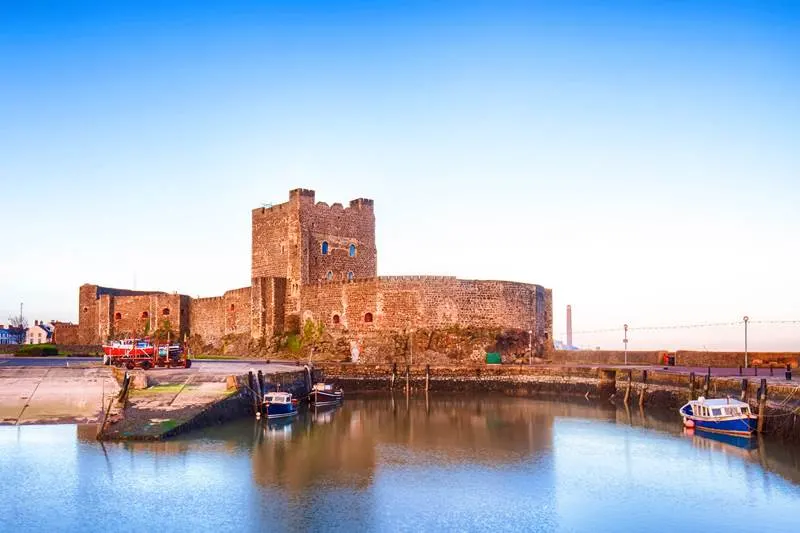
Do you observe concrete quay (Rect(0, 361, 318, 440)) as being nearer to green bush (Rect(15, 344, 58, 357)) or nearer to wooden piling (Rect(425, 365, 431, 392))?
wooden piling (Rect(425, 365, 431, 392))

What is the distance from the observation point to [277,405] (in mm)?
31078

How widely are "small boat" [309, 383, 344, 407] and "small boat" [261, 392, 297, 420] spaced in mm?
3648

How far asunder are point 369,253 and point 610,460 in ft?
98.8

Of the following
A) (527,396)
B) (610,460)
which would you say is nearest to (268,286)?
(527,396)

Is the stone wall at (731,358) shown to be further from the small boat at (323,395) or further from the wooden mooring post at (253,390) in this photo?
the wooden mooring post at (253,390)

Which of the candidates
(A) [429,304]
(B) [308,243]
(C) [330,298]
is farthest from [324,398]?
(B) [308,243]

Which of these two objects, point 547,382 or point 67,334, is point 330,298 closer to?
point 547,382

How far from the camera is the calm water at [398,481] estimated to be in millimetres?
16594

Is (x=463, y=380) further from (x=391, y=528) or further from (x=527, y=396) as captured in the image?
(x=391, y=528)

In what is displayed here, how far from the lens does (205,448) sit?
23.4 metres

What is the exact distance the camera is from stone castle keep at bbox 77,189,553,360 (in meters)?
43.8

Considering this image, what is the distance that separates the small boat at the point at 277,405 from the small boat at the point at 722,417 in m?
15.0

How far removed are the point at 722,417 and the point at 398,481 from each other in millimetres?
12288

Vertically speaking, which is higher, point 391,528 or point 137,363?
point 137,363
